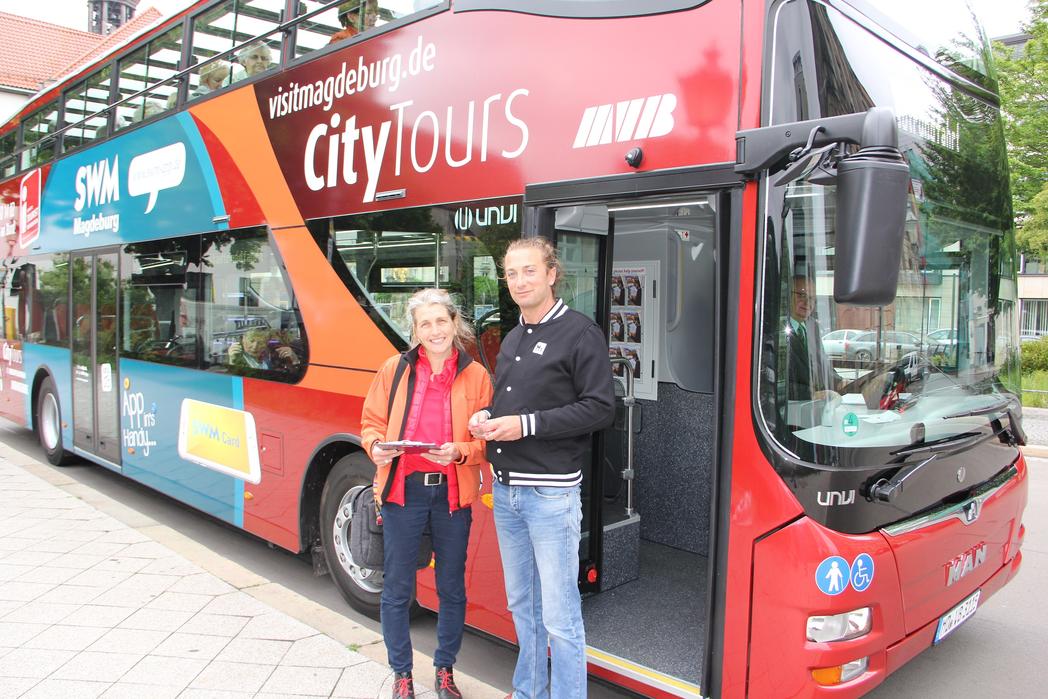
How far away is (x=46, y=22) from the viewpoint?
3975 centimetres

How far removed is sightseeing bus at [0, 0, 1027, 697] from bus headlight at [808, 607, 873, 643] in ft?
0.05

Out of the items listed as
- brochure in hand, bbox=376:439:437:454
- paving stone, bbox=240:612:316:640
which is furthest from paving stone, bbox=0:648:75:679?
brochure in hand, bbox=376:439:437:454

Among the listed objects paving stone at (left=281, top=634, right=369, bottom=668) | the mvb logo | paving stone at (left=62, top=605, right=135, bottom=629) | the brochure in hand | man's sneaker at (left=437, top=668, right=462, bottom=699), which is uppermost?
the mvb logo

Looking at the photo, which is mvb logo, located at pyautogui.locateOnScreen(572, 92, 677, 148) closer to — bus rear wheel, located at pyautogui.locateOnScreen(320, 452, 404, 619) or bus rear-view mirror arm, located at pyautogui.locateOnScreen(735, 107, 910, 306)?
bus rear-view mirror arm, located at pyautogui.locateOnScreen(735, 107, 910, 306)

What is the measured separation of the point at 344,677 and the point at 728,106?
302cm

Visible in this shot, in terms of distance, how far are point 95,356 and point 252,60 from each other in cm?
394

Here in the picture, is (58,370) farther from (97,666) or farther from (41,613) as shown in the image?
(97,666)

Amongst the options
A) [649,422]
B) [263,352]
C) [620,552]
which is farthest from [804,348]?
[263,352]

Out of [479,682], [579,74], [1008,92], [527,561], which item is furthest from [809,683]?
[1008,92]

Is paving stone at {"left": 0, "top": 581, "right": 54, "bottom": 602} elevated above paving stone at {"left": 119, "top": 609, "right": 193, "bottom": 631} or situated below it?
below

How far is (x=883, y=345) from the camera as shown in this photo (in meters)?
2.96

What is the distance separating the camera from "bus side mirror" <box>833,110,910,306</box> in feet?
7.58

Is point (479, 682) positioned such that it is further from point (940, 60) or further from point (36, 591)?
point (940, 60)

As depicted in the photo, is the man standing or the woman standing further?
the woman standing
